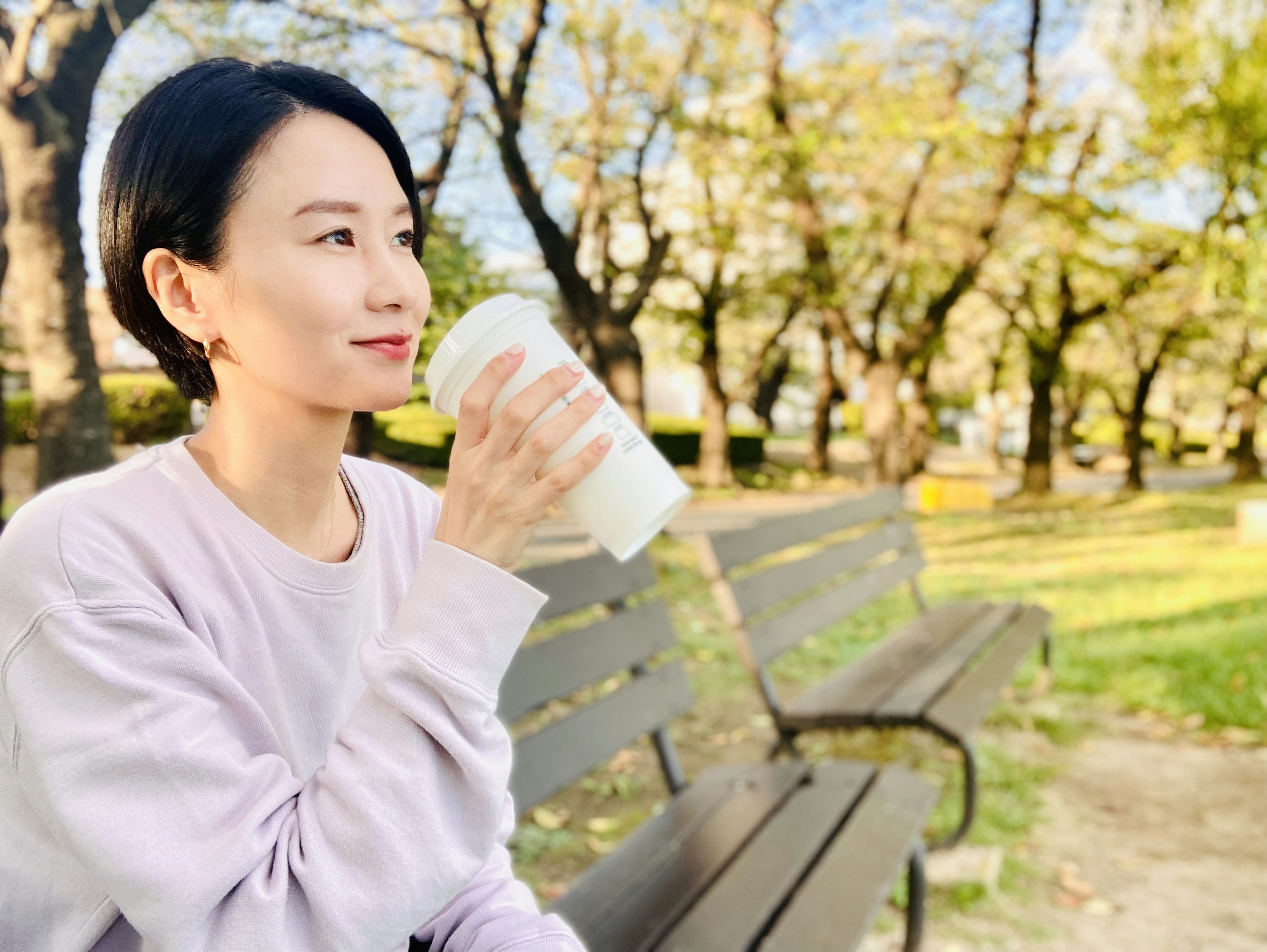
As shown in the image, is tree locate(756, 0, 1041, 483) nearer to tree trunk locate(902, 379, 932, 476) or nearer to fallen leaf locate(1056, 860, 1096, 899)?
tree trunk locate(902, 379, 932, 476)

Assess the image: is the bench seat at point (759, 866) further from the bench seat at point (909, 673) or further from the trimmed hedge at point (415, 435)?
the trimmed hedge at point (415, 435)

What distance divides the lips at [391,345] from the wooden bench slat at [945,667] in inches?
87.3

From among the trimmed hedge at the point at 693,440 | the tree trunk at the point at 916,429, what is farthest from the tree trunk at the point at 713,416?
the tree trunk at the point at 916,429

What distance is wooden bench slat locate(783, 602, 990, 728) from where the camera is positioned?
298cm

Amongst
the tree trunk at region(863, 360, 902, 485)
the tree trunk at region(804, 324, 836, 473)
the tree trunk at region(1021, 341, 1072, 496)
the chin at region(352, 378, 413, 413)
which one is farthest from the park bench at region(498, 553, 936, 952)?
the tree trunk at region(804, 324, 836, 473)

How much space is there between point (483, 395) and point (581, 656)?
1428mm

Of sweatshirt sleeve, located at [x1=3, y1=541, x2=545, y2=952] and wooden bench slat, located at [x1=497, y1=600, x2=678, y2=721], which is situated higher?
sweatshirt sleeve, located at [x1=3, y1=541, x2=545, y2=952]

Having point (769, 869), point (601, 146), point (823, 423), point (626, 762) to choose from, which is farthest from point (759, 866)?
point (823, 423)

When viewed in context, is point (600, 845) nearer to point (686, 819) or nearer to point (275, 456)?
point (686, 819)

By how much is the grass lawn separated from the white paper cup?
221 centimetres

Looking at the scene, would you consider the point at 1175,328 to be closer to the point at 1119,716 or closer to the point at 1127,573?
the point at 1127,573

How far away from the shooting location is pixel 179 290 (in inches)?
38.6

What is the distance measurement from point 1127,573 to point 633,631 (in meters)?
6.40

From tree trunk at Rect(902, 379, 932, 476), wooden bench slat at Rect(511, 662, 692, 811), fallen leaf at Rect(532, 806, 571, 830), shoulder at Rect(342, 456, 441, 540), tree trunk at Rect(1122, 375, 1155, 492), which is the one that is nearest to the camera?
shoulder at Rect(342, 456, 441, 540)
